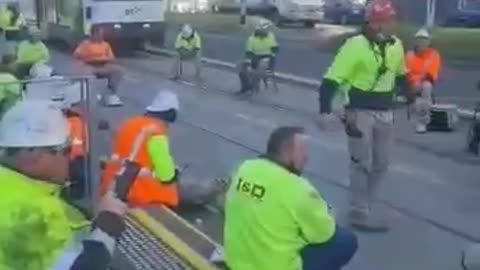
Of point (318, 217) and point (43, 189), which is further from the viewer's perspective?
point (318, 217)

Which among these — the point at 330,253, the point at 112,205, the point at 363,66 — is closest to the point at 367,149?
the point at 363,66

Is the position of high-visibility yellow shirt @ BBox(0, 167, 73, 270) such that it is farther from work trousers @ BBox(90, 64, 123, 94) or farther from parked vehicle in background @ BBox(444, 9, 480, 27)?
parked vehicle in background @ BBox(444, 9, 480, 27)

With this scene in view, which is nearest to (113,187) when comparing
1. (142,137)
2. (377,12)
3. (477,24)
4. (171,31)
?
(142,137)

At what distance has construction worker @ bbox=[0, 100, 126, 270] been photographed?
171 inches

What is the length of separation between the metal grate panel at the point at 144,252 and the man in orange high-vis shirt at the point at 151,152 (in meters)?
0.54

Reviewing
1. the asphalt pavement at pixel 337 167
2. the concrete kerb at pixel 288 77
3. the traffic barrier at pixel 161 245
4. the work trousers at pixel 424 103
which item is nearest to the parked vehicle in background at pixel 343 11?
the concrete kerb at pixel 288 77

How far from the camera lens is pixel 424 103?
62.8ft

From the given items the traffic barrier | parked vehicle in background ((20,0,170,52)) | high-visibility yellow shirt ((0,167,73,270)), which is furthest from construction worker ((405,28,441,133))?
parked vehicle in background ((20,0,170,52))

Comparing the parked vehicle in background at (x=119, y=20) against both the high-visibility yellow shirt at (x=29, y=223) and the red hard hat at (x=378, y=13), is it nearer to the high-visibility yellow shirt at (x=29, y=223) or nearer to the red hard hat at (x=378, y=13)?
the red hard hat at (x=378, y=13)

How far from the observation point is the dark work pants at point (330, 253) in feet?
20.6

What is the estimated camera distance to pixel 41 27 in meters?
44.3

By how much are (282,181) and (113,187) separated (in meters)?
1.29

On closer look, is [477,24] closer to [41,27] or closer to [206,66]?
[206,66]

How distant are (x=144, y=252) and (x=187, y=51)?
77.3ft
